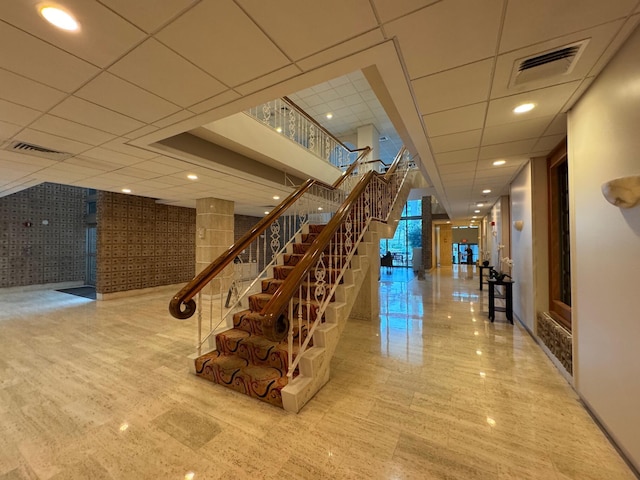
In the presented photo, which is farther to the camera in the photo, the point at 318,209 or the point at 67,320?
the point at 318,209

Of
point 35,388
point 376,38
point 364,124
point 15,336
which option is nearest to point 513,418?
point 376,38

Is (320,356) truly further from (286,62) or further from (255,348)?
(286,62)

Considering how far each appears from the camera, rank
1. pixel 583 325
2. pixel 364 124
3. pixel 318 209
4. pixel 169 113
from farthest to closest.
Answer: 1. pixel 364 124
2. pixel 318 209
3. pixel 169 113
4. pixel 583 325

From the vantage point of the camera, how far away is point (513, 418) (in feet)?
6.77

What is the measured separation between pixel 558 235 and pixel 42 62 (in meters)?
5.69

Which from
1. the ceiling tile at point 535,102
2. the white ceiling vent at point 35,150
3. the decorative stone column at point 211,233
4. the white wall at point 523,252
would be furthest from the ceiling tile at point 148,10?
the decorative stone column at point 211,233

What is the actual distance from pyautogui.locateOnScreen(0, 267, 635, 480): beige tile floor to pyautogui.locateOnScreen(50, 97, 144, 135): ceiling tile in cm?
269

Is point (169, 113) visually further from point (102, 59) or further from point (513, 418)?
point (513, 418)

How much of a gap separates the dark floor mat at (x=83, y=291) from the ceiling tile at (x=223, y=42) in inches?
319

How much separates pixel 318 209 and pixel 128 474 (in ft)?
16.0

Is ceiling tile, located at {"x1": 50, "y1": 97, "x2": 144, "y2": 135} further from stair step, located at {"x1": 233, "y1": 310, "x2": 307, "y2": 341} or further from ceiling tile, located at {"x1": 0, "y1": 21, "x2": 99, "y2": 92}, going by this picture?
stair step, located at {"x1": 233, "y1": 310, "x2": 307, "y2": 341}

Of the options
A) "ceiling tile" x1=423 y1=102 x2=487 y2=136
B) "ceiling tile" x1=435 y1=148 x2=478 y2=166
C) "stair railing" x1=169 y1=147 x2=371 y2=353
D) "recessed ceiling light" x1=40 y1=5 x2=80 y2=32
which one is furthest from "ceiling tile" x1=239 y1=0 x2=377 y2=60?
"ceiling tile" x1=435 y1=148 x2=478 y2=166

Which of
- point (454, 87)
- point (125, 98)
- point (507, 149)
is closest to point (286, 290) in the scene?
point (454, 87)

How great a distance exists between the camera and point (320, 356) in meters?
2.45
